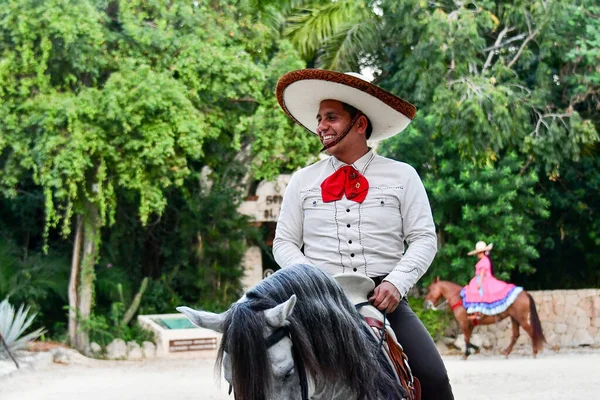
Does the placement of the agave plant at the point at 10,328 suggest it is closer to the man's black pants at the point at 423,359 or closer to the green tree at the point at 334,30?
the green tree at the point at 334,30

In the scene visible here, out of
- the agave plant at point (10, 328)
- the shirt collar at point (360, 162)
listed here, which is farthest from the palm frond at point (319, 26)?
the shirt collar at point (360, 162)

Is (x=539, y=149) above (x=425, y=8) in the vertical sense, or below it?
below

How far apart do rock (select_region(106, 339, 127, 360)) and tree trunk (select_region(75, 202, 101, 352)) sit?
0.41 meters

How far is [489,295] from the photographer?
1569cm

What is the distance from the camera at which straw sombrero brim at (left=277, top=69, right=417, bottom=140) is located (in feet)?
11.7

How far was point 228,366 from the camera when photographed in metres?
2.88

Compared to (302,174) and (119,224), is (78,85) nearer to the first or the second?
(119,224)

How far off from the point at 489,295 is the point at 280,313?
1336 centimetres

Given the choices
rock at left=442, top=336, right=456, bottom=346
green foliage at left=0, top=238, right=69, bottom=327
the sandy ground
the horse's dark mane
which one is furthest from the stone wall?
the horse's dark mane

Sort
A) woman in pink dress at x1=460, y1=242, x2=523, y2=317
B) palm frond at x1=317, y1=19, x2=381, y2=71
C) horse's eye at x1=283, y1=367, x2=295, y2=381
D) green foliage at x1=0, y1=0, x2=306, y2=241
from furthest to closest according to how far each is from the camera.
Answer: palm frond at x1=317, y1=19, x2=381, y2=71 < woman in pink dress at x1=460, y1=242, x2=523, y2=317 < green foliage at x1=0, y1=0, x2=306, y2=241 < horse's eye at x1=283, y1=367, x2=295, y2=381

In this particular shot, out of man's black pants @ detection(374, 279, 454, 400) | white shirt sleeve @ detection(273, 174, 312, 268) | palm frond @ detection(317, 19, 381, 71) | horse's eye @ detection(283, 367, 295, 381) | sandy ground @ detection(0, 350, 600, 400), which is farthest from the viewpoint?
palm frond @ detection(317, 19, 381, 71)

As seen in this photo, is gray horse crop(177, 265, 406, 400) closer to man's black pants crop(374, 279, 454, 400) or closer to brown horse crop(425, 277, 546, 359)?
man's black pants crop(374, 279, 454, 400)

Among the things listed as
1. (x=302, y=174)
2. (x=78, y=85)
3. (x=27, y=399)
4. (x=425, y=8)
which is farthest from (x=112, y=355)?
(x=302, y=174)

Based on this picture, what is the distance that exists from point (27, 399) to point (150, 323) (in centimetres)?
595
